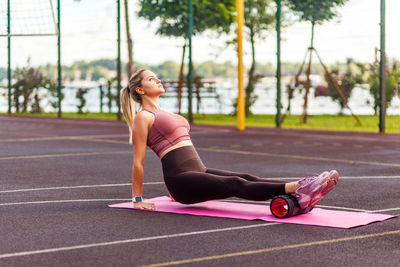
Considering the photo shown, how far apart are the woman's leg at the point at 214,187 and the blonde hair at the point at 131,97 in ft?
2.38

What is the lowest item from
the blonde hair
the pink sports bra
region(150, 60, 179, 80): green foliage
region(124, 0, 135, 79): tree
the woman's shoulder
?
the pink sports bra

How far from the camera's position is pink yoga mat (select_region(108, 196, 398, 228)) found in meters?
6.46

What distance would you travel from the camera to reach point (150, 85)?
24.2ft

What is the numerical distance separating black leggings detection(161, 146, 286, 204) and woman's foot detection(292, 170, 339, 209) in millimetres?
175

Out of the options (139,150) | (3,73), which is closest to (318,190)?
(139,150)

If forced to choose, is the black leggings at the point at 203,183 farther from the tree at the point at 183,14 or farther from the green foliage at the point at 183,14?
the green foliage at the point at 183,14

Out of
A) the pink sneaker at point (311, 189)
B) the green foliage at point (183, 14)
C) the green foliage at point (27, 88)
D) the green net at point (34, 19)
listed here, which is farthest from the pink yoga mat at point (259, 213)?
the green foliage at point (27, 88)

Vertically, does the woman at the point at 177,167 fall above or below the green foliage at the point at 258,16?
below

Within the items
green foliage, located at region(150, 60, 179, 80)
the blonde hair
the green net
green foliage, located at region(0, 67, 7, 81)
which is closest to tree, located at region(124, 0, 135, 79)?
green foliage, located at region(150, 60, 179, 80)

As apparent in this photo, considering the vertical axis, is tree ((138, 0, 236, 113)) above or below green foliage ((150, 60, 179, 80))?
above

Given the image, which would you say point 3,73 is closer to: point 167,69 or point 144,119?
point 167,69

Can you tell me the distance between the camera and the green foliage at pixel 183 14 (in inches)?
1007

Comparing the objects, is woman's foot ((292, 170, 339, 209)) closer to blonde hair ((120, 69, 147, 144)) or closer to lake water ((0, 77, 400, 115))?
blonde hair ((120, 69, 147, 144))

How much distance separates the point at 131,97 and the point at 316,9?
49.5 feet
